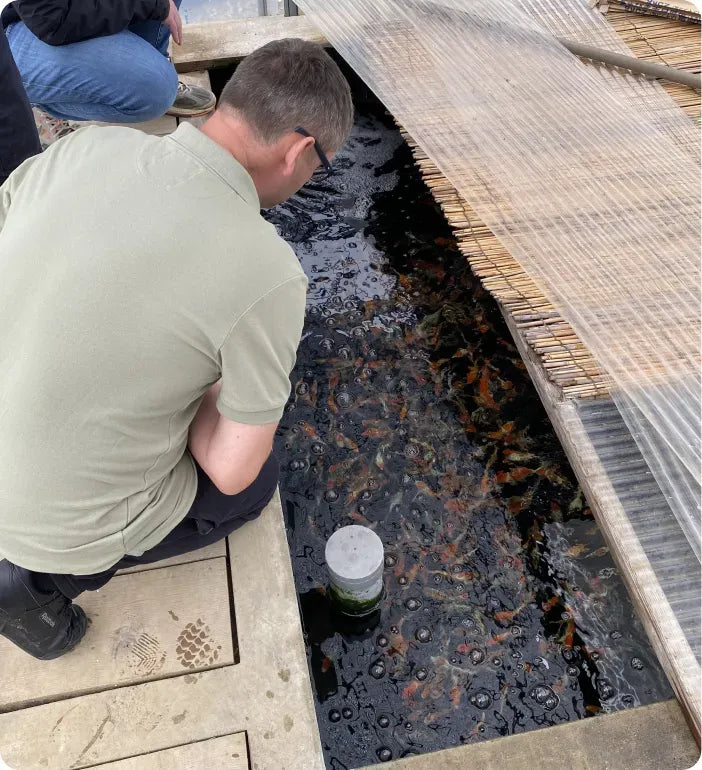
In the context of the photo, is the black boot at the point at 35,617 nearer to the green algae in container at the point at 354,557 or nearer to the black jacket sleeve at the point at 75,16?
the green algae in container at the point at 354,557

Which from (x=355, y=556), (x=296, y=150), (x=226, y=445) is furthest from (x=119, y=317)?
(x=355, y=556)

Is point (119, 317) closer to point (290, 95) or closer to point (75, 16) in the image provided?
point (290, 95)

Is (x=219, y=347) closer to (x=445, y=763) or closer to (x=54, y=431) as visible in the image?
(x=54, y=431)

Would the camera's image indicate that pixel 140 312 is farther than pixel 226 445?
No

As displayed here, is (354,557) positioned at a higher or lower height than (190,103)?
lower

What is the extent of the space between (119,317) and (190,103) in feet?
9.37

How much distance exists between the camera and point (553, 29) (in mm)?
3562

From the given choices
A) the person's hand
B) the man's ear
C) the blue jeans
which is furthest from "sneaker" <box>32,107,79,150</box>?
the man's ear

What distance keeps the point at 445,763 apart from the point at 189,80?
13.0 feet

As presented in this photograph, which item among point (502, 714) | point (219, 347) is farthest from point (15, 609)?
point (502, 714)

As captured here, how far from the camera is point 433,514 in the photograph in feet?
9.01

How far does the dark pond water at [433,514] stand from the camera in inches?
91.9

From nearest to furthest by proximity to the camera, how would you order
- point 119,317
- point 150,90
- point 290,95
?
point 119,317
point 290,95
point 150,90

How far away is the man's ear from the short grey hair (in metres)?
0.03
